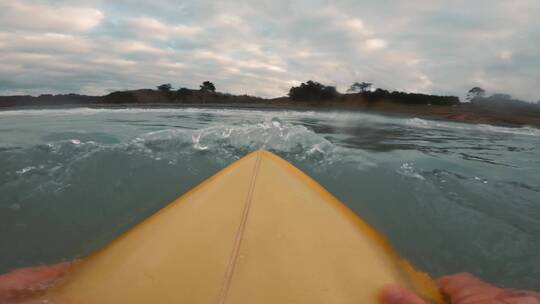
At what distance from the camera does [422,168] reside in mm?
6090

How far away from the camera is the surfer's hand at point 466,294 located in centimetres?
179

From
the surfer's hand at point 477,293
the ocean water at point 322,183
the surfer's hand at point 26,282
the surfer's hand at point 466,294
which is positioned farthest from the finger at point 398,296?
the surfer's hand at point 26,282

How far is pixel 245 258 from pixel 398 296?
0.94 m

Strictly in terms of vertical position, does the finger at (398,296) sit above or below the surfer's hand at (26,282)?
above

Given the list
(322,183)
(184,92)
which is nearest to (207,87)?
(184,92)

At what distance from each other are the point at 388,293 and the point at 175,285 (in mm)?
1263

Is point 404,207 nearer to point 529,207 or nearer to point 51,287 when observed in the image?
point 529,207

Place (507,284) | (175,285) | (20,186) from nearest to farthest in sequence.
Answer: (175,285) < (507,284) < (20,186)

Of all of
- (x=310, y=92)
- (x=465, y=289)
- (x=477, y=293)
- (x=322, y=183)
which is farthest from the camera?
(x=310, y=92)

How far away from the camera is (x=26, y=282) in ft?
7.10

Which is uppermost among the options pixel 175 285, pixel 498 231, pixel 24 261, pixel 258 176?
pixel 258 176

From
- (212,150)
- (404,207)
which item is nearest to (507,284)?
(404,207)

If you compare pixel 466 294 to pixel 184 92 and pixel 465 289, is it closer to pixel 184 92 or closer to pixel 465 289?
pixel 465 289

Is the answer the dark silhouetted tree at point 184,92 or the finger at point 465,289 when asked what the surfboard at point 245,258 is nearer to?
the finger at point 465,289
